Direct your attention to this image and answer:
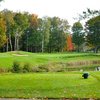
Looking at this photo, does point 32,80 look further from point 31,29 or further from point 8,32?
point 31,29

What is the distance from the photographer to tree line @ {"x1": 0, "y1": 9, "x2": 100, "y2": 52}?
102 metres

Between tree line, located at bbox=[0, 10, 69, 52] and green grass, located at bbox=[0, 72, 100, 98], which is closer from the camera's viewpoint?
green grass, located at bbox=[0, 72, 100, 98]

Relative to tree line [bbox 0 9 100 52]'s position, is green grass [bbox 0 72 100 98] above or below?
below

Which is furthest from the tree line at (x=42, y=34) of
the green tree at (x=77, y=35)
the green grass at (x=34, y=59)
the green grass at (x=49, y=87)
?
the green grass at (x=49, y=87)

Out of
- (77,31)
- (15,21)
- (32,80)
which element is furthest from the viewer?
(77,31)

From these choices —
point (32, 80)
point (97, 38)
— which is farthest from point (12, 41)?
point (32, 80)

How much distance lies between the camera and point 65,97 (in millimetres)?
21094

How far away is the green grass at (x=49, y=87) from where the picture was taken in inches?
862

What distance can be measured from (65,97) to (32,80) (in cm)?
582

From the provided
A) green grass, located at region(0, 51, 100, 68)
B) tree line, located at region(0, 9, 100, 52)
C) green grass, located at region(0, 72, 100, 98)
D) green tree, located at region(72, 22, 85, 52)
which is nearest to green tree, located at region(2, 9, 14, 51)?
tree line, located at region(0, 9, 100, 52)

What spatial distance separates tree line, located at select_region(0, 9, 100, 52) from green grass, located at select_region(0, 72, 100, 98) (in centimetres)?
7403

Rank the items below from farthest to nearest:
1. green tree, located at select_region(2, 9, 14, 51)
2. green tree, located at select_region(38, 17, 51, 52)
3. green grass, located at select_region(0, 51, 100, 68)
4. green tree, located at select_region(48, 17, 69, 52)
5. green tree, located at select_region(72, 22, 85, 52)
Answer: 1. green tree, located at select_region(72, 22, 85, 52)
2. green tree, located at select_region(48, 17, 69, 52)
3. green tree, located at select_region(38, 17, 51, 52)
4. green tree, located at select_region(2, 9, 14, 51)
5. green grass, located at select_region(0, 51, 100, 68)

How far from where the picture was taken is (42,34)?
380 ft

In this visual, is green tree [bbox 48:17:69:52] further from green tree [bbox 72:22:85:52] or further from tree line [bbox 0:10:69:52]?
green tree [bbox 72:22:85:52]
